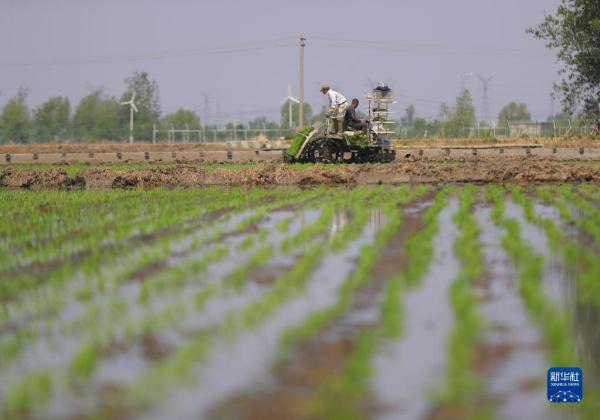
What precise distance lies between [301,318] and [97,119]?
10963 cm

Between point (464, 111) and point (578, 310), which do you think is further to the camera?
point (464, 111)

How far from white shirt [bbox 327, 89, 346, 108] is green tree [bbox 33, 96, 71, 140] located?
94.5 metres

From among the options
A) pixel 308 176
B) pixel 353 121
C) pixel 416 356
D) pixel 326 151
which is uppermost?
pixel 353 121

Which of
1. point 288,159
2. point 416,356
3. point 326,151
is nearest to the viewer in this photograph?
point 416,356

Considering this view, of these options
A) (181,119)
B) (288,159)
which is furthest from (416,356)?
(181,119)

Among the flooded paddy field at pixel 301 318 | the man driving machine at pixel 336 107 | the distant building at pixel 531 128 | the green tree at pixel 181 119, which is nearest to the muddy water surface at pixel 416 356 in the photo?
the flooded paddy field at pixel 301 318

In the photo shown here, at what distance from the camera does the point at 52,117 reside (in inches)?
4811

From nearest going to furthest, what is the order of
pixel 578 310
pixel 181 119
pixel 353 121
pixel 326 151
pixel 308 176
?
pixel 578 310 < pixel 308 176 < pixel 353 121 < pixel 326 151 < pixel 181 119

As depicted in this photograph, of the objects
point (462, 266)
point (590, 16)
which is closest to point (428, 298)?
point (462, 266)

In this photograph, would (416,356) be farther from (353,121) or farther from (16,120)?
(16,120)

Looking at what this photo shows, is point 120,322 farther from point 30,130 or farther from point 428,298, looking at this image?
point 30,130

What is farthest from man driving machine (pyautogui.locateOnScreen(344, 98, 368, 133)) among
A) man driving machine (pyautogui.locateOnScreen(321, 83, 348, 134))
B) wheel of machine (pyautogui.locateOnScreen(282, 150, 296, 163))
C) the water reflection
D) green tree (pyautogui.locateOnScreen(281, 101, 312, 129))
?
green tree (pyautogui.locateOnScreen(281, 101, 312, 129))

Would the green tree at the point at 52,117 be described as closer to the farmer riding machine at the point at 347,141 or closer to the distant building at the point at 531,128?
the distant building at the point at 531,128

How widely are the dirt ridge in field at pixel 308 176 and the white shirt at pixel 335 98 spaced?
181 cm
